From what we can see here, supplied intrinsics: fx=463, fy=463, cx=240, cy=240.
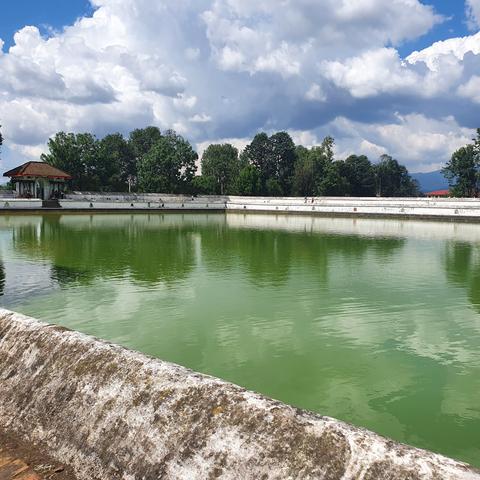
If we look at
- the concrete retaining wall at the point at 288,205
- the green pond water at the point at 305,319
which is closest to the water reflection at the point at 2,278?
the green pond water at the point at 305,319

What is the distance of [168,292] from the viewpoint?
13188 mm

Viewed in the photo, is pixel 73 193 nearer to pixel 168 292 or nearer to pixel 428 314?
pixel 168 292

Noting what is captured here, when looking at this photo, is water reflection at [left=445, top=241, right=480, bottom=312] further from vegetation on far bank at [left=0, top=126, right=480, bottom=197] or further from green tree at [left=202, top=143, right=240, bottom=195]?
green tree at [left=202, top=143, right=240, bottom=195]

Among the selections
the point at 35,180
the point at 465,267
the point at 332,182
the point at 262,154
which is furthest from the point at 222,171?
the point at 465,267

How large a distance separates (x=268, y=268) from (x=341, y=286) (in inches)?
153

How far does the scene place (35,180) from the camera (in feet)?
188

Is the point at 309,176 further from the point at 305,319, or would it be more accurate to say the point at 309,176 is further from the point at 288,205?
the point at 305,319

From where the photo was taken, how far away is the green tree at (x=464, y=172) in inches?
2808

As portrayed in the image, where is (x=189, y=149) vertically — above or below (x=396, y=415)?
above

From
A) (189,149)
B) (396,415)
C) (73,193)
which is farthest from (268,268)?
(189,149)

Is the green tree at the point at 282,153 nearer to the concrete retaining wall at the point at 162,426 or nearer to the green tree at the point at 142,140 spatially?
the green tree at the point at 142,140

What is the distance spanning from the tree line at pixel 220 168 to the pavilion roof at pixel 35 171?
8.53 metres

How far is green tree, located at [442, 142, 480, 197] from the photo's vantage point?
2808 inches

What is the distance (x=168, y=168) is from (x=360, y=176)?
43.9 metres
